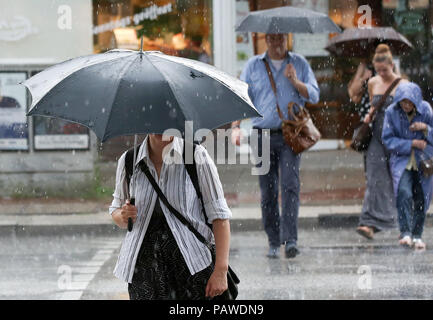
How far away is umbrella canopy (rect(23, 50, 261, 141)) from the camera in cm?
445

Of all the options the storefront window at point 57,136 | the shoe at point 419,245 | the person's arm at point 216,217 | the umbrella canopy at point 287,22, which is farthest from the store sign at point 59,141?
the person's arm at point 216,217

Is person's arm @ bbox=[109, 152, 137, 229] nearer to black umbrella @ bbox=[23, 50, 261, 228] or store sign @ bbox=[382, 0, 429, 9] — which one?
black umbrella @ bbox=[23, 50, 261, 228]

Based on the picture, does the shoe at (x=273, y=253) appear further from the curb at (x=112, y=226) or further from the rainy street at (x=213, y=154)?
the curb at (x=112, y=226)

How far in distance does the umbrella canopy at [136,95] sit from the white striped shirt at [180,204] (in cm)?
26

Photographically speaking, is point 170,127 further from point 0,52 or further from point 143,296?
point 0,52

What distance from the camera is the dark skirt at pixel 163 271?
4668 millimetres

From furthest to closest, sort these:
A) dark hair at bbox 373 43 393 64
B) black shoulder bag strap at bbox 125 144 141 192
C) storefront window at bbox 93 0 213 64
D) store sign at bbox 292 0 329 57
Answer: store sign at bbox 292 0 329 57, storefront window at bbox 93 0 213 64, dark hair at bbox 373 43 393 64, black shoulder bag strap at bbox 125 144 141 192

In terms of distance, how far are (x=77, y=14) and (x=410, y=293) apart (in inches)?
332

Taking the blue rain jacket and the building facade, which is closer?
the blue rain jacket

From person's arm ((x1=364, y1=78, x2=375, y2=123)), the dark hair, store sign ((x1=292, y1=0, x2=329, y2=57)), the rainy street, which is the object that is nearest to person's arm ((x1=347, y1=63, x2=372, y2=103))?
the rainy street

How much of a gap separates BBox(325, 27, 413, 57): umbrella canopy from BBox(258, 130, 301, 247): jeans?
3.17 metres

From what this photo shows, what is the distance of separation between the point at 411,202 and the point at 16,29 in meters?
7.03

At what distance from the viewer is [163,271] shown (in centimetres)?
468

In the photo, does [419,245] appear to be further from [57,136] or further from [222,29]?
[222,29]
